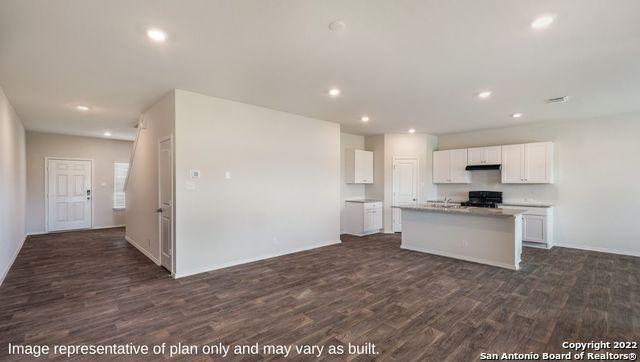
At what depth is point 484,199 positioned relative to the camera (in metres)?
7.00

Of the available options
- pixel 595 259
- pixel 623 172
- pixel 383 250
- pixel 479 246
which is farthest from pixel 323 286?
pixel 623 172

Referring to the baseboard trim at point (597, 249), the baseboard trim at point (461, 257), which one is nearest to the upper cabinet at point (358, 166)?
the baseboard trim at point (461, 257)

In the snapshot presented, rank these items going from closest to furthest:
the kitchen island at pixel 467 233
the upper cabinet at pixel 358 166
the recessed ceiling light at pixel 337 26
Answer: the recessed ceiling light at pixel 337 26
the kitchen island at pixel 467 233
the upper cabinet at pixel 358 166

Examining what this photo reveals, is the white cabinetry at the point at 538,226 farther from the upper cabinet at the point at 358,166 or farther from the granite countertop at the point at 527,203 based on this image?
the upper cabinet at the point at 358,166

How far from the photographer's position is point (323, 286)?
3.85 metres

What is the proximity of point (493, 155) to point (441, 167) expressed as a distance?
1.28 metres

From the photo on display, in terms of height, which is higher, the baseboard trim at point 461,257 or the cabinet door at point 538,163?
the cabinet door at point 538,163

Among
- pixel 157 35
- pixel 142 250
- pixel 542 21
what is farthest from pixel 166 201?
pixel 542 21

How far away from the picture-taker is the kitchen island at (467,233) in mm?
4645

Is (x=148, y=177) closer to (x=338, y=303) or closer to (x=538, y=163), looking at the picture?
(x=338, y=303)

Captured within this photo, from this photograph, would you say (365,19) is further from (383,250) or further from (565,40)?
(383,250)

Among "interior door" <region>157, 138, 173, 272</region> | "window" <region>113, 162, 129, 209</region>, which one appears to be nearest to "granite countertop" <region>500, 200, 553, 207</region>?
"interior door" <region>157, 138, 173, 272</region>

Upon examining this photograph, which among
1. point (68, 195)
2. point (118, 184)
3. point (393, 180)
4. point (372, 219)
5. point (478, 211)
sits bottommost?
point (372, 219)

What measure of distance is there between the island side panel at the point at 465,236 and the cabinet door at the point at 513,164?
6.69 feet
